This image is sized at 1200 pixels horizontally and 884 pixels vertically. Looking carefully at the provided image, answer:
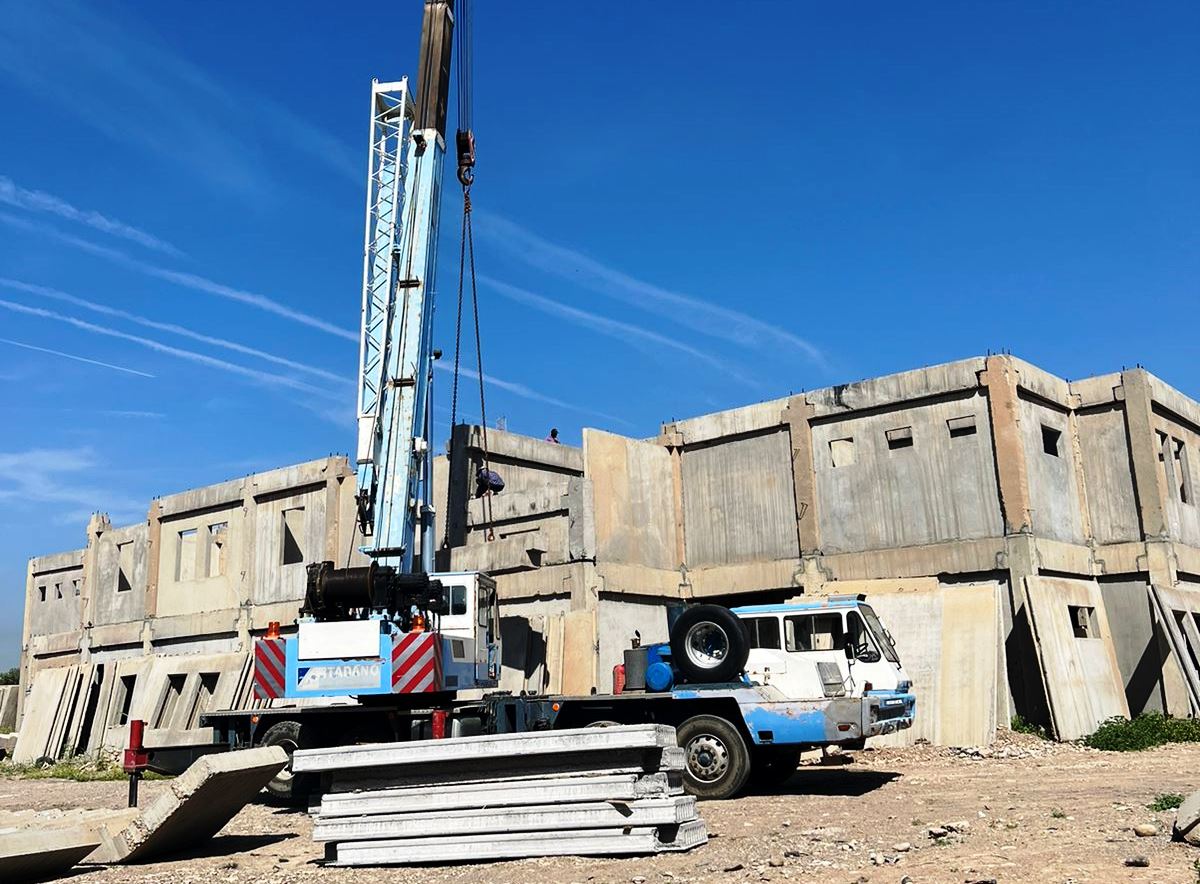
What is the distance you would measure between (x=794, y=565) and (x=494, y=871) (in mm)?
14867

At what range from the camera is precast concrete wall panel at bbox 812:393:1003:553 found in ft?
68.7

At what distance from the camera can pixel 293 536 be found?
1133 inches

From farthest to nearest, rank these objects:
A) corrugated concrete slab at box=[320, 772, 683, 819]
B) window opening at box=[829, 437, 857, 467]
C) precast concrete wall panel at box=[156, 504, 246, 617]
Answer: precast concrete wall panel at box=[156, 504, 246, 617], window opening at box=[829, 437, 857, 467], corrugated concrete slab at box=[320, 772, 683, 819]

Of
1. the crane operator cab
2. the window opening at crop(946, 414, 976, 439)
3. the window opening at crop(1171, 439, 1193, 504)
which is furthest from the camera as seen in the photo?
the window opening at crop(1171, 439, 1193, 504)

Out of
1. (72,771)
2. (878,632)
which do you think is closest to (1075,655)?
(878,632)

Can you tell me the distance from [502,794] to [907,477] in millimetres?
14346

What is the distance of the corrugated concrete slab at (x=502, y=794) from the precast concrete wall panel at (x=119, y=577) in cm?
2455

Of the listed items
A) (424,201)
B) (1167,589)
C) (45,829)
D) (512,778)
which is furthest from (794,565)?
(45,829)

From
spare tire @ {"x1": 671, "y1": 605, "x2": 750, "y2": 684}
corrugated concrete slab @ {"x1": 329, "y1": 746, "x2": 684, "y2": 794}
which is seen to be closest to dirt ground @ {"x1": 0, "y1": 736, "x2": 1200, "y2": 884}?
corrugated concrete slab @ {"x1": 329, "y1": 746, "x2": 684, "y2": 794}

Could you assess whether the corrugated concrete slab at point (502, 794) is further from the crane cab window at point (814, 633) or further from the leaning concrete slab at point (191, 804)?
the crane cab window at point (814, 633)

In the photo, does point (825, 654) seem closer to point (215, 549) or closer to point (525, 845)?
point (525, 845)

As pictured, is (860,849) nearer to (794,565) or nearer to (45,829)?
(45,829)

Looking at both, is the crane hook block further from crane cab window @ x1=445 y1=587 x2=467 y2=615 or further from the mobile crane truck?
crane cab window @ x1=445 y1=587 x2=467 y2=615

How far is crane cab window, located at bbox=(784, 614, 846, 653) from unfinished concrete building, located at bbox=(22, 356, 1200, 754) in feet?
19.7
